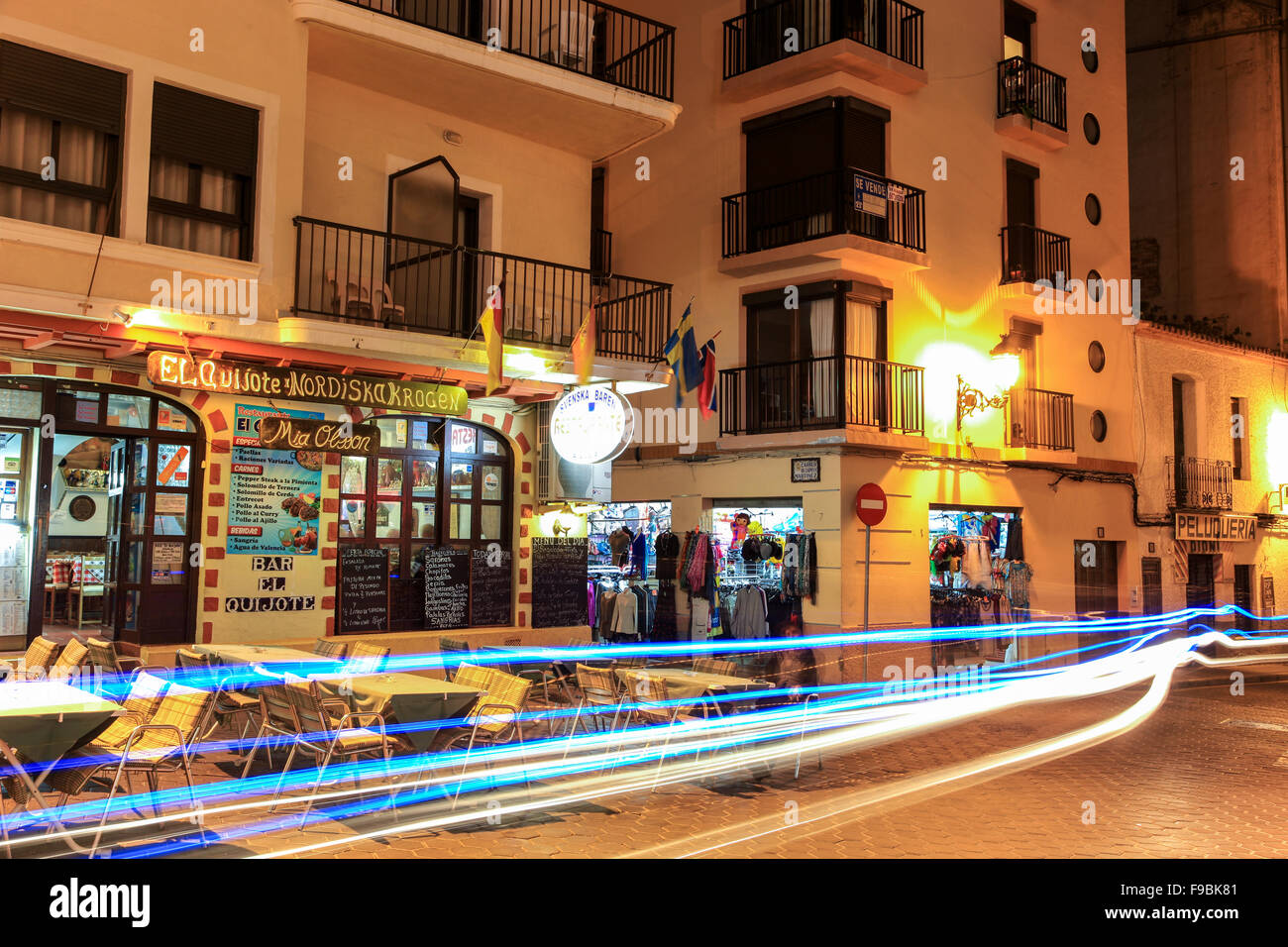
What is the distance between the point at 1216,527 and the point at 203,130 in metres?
23.9

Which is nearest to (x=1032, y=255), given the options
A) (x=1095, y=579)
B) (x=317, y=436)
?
(x=1095, y=579)

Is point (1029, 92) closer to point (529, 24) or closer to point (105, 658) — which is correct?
point (529, 24)

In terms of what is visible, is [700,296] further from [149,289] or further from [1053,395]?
[149,289]

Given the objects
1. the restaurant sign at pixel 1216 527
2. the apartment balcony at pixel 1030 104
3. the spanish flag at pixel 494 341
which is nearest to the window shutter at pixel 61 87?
the spanish flag at pixel 494 341

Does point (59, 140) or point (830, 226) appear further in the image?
point (830, 226)

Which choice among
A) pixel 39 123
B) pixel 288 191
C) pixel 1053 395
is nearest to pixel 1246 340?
pixel 1053 395

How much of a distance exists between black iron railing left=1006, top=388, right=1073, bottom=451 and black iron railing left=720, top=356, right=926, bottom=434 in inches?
113

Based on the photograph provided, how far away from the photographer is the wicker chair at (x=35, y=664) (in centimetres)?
925

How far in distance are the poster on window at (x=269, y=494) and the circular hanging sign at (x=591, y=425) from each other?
2994mm

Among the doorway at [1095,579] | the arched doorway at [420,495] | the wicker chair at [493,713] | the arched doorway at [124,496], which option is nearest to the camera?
the wicker chair at [493,713]

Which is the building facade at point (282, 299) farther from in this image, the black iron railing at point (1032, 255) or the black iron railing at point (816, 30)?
the black iron railing at point (1032, 255)

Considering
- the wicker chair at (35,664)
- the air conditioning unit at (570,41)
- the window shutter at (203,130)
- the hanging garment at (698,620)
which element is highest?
the air conditioning unit at (570,41)

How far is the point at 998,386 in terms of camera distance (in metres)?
20.9

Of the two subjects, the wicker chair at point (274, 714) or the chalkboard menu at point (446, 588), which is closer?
the wicker chair at point (274, 714)
